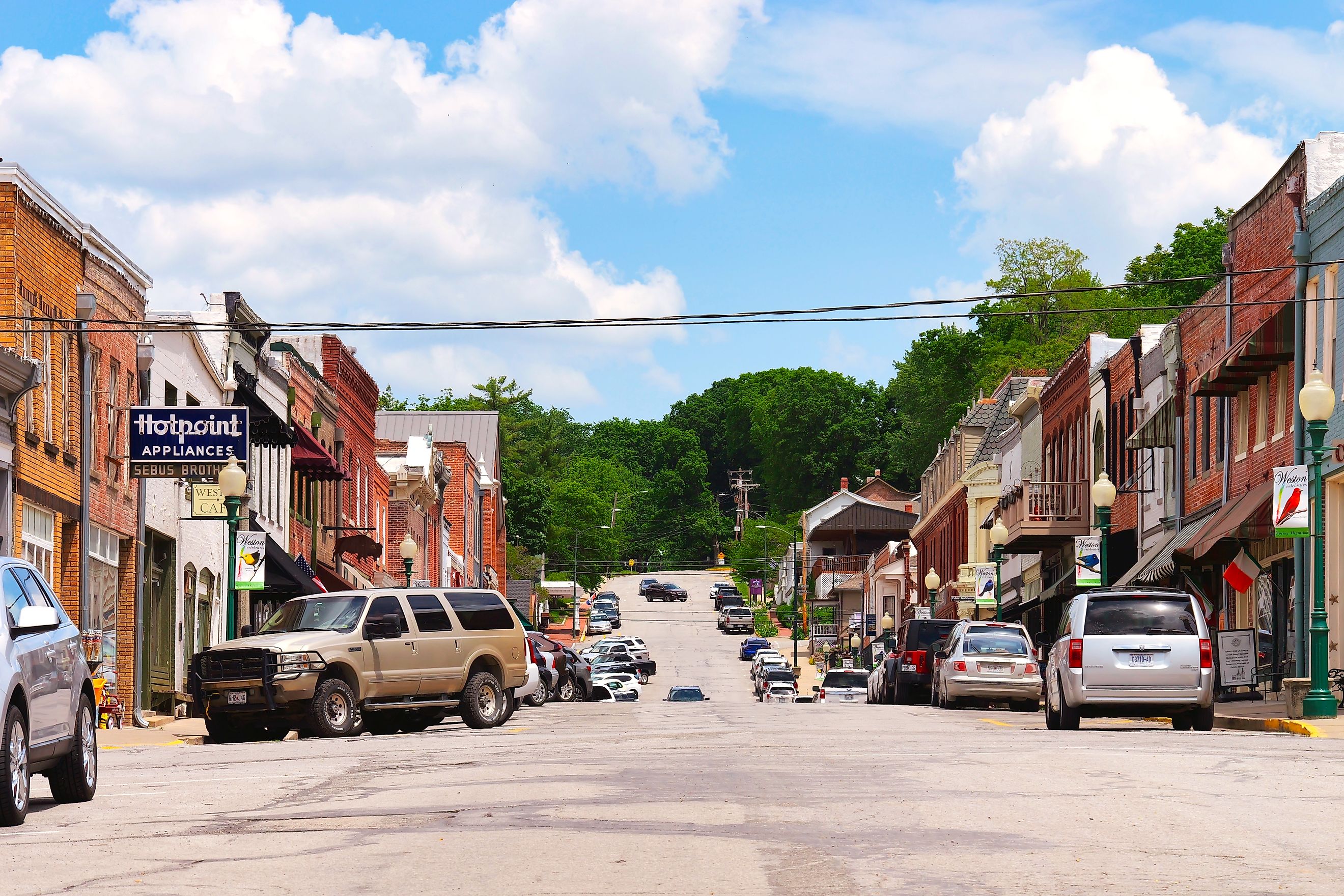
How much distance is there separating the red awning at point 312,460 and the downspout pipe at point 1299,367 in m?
21.1

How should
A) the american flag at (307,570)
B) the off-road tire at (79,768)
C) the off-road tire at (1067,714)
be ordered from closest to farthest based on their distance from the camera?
1. the off-road tire at (79,768)
2. the off-road tire at (1067,714)
3. the american flag at (307,570)

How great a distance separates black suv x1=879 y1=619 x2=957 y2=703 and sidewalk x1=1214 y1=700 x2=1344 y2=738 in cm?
841

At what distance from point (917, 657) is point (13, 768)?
2713cm

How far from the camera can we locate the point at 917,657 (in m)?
36.7

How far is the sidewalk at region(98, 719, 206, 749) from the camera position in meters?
23.5

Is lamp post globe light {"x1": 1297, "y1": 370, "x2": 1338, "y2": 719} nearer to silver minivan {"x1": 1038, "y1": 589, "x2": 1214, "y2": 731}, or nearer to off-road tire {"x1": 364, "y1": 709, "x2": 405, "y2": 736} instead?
silver minivan {"x1": 1038, "y1": 589, "x2": 1214, "y2": 731}

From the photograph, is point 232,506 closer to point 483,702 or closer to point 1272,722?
point 483,702

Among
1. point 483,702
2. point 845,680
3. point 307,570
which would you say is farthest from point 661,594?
point 483,702

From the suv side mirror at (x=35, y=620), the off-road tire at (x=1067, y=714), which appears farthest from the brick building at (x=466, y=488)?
the suv side mirror at (x=35, y=620)

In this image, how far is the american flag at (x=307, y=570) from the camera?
136 ft

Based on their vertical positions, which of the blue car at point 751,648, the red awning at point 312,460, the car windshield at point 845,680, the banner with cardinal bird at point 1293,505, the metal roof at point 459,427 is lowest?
the blue car at point 751,648

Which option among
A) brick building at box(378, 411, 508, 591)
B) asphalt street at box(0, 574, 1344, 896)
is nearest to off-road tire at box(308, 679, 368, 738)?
asphalt street at box(0, 574, 1344, 896)

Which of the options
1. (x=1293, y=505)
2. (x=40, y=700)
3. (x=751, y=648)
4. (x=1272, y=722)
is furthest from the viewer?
(x=751, y=648)

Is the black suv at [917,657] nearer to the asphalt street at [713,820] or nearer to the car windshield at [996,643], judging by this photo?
the car windshield at [996,643]
